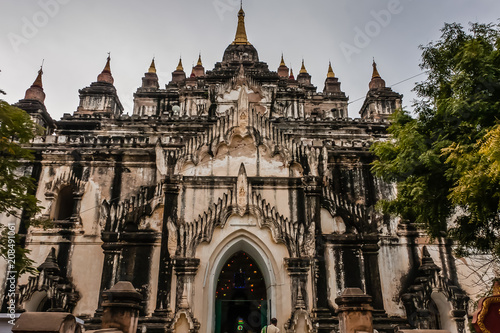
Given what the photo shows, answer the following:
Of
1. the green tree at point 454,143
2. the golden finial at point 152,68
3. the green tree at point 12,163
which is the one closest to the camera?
the green tree at point 454,143

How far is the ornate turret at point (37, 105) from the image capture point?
97.7 ft

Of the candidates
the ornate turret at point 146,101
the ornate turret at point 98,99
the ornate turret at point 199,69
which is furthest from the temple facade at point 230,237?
the ornate turret at point 199,69

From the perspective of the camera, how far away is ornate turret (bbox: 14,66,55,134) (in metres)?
29.8

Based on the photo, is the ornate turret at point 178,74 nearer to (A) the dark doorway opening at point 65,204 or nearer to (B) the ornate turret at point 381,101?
(B) the ornate turret at point 381,101

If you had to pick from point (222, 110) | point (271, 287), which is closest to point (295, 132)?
point (222, 110)

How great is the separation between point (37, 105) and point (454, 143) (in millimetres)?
28138

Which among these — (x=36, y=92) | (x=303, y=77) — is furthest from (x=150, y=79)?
(x=303, y=77)

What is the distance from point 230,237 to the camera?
558 inches

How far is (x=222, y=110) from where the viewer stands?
→ 24094 mm

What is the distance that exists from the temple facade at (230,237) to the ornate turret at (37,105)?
12549mm

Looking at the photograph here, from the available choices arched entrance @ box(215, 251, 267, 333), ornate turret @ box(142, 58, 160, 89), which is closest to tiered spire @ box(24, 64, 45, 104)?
ornate turret @ box(142, 58, 160, 89)

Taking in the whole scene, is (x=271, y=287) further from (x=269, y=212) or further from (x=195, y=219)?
(x=195, y=219)

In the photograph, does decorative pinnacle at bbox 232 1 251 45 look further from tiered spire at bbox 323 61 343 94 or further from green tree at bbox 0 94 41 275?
green tree at bbox 0 94 41 275

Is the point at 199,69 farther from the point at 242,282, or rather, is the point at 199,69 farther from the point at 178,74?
the point at 242,282
